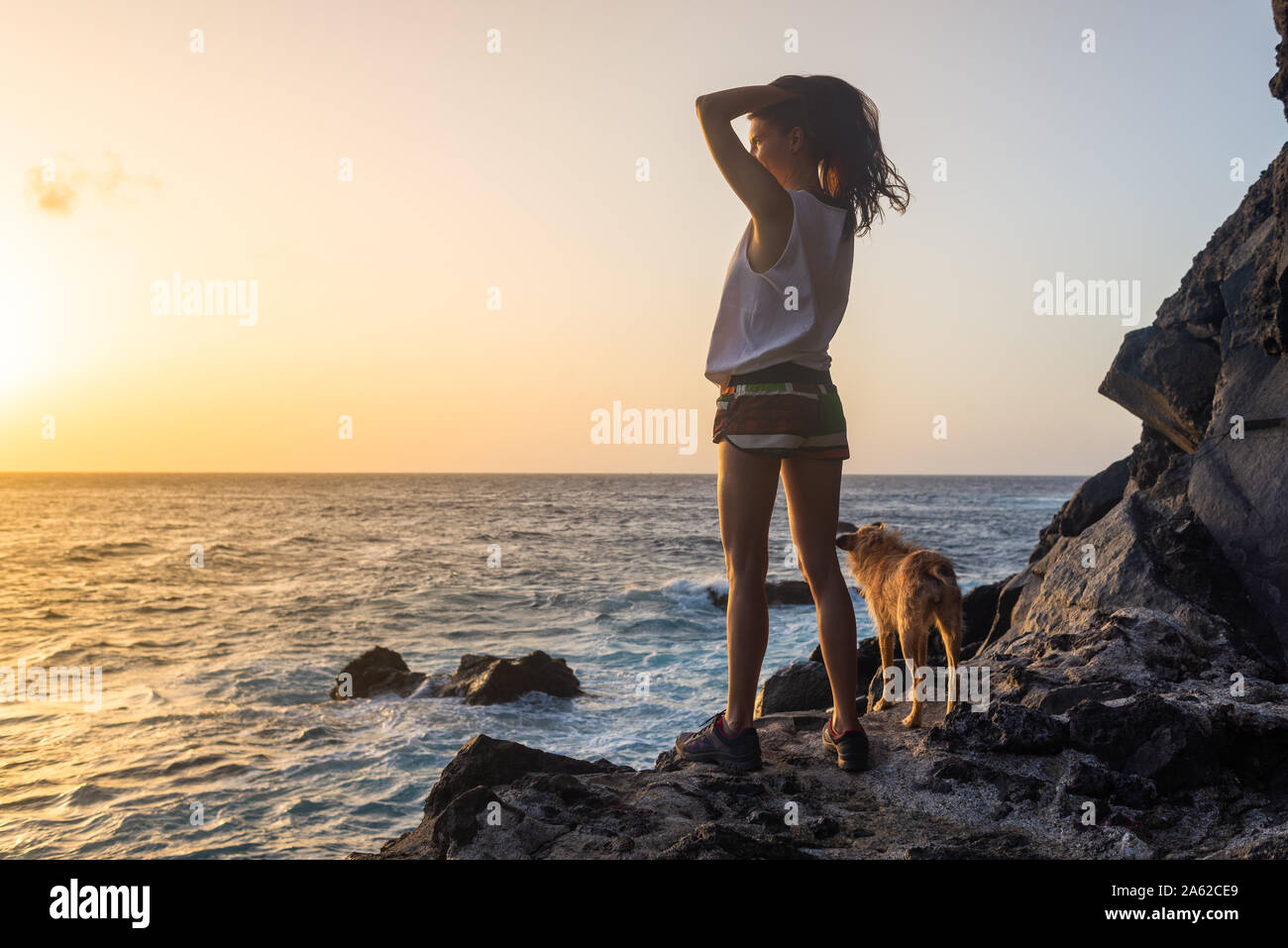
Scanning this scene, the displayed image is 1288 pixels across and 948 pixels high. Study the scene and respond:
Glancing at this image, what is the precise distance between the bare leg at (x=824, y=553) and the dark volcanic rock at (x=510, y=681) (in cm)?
776

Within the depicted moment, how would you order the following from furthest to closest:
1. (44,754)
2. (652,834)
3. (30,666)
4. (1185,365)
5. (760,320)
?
(30,666)
(44,754)
(1185,365)
(760,320)
(652,834)

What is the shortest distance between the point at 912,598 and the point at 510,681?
23.6 ft

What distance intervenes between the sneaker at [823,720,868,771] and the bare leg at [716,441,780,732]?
1.56 ft

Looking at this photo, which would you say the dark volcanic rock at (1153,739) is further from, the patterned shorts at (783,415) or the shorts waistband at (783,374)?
the shorts waistband at (783,374)

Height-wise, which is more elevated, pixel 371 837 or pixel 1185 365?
pixel 1185 365

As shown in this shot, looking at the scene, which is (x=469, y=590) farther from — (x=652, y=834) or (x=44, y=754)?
(x=652, y=834)

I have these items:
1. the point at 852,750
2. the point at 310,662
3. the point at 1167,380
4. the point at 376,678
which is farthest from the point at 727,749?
the point at 310,662

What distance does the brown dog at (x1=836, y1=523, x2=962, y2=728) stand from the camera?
14.8ft

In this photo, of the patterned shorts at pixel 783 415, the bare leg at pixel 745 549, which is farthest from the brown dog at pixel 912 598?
the patterned shorts at pixel 783 415

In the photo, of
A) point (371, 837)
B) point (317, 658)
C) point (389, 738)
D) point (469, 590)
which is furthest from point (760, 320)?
point (469, 590)

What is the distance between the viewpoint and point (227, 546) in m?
32.6

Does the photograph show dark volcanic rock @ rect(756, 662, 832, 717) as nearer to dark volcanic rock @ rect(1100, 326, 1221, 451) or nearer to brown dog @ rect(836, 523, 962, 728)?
brown dog @ rect(836, 523, 962, 728)

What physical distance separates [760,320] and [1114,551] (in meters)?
3.68

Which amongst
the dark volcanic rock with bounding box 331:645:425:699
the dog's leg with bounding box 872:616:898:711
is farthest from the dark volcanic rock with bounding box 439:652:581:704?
the dog's leg with bounding box 872:616:898:711
